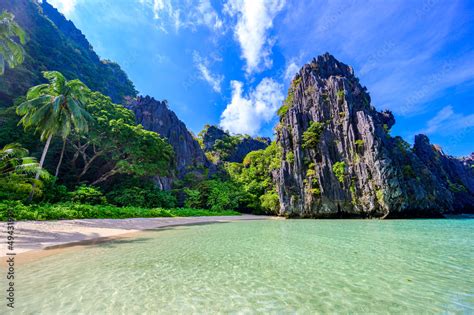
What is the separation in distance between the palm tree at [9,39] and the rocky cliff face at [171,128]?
28305 millimetres

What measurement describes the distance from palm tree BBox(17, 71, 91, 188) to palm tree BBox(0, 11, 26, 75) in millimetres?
3433

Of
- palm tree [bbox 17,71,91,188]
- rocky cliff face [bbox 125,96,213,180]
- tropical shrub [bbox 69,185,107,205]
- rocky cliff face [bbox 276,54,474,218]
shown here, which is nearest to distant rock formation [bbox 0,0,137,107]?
palm tree [bbox 17,71,91,188]

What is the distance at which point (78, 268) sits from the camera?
6.07 m

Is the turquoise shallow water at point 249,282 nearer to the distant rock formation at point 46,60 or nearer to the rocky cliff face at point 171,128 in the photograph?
the distant rock formation at point 46,60

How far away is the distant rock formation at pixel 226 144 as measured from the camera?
6234 cm

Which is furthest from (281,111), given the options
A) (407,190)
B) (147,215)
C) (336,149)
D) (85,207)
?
(85,207)

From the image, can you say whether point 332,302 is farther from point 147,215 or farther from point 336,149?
point 336,149

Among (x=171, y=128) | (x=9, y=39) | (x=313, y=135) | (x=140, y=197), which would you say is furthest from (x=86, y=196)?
(x=313, y=135)

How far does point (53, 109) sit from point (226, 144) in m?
46.6

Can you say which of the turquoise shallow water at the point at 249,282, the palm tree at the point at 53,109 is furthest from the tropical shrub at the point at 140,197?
the turquoise shallow water at the point at 249,282

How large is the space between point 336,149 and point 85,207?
3312 cm

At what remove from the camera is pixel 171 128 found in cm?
4638

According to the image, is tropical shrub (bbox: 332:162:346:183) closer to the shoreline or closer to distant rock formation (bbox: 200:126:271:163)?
the shoreline

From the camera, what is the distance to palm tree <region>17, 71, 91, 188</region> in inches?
705
